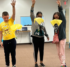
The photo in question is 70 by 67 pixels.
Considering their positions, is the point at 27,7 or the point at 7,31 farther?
the point at 27,7

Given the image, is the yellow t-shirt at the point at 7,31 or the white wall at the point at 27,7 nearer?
the yellow t-shirt at the point at 7,31

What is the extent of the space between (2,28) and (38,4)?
4357 mm

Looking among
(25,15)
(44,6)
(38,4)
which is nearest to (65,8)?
(44,6)

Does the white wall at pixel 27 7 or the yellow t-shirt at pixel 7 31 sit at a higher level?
the white wall at pixel 27 7

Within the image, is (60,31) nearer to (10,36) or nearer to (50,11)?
(10,36)

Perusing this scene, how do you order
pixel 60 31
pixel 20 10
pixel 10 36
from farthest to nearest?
pixel 20 10
pixel 60 31
pixel 10 36

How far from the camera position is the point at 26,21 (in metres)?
5.76

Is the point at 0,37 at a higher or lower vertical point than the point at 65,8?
lower

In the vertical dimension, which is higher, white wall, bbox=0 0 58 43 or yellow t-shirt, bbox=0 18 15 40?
white wall, bbox=0 0 58 43

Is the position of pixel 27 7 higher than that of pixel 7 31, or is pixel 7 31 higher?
pixel 27 7

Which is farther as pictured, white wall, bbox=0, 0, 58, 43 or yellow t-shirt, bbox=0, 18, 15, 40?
white wall, bbox=0, 0, 58, 43

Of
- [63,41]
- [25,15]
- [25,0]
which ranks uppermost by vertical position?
[25,0]

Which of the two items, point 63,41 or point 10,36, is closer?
point 10,36

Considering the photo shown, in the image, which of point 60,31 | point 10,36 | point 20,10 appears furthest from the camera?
point 20,10
